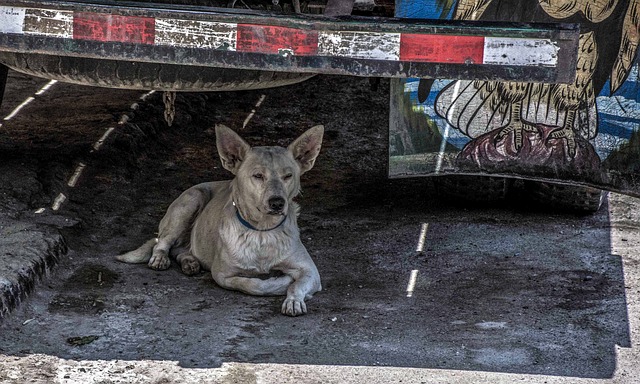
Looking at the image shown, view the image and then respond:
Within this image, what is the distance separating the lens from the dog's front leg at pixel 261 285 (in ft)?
19.2

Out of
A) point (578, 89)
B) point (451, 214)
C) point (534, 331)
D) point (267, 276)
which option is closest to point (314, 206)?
point (451, 214)

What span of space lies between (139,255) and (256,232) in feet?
2.49

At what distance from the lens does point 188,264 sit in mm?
6332

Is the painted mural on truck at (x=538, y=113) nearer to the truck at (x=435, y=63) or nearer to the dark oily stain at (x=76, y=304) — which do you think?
the truck at (x=435, y=63)

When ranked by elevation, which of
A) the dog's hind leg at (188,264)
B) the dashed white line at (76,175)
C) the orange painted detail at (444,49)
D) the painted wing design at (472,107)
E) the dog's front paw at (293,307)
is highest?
the orange painted detail at (444,49)

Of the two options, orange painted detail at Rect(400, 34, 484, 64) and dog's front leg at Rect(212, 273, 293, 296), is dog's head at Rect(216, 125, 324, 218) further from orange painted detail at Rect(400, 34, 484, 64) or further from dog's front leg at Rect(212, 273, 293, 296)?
orange painted detail at Rect(400, 34, 484, 64)

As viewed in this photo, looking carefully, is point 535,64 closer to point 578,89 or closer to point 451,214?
point 578,89

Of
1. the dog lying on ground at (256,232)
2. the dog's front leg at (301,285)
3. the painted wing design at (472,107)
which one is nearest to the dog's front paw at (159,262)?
the dog lying on ground at (256,232)

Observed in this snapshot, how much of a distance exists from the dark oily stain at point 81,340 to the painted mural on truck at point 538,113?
103 inches

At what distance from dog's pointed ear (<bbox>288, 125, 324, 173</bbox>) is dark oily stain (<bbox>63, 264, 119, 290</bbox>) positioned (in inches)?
47.2

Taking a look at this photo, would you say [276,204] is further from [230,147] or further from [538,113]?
[538,113]

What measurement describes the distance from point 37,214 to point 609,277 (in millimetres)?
3371

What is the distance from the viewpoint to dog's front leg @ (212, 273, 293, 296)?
5.84 meters

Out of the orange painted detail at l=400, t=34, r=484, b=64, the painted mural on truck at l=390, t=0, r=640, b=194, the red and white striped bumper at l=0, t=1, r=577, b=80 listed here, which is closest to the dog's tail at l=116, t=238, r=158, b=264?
the painted mural on truck at l=390, t=0, r=640, b=194
